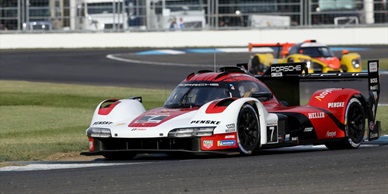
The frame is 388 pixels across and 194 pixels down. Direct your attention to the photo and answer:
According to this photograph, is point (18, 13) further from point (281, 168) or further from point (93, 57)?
point (281, 168)

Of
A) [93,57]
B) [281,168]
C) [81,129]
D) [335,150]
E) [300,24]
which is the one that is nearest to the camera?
[281,168]

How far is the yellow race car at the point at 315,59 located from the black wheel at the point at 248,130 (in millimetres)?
17456

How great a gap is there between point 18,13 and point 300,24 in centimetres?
1271

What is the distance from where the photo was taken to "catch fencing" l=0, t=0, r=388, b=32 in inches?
1751

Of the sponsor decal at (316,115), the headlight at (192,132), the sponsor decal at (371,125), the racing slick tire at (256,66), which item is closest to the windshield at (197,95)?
the headlight at (192,132)

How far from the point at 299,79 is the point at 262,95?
65.2 inches

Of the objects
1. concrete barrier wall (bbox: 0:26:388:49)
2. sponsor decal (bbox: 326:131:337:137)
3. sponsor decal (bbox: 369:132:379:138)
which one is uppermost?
concrete barrier wall (bbox: 0:26:388:49)

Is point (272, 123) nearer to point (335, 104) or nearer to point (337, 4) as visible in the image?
point (335, 104)

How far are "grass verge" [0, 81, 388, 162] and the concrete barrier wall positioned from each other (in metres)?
15.7

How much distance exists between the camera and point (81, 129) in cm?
1745

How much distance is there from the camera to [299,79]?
15.1 meters

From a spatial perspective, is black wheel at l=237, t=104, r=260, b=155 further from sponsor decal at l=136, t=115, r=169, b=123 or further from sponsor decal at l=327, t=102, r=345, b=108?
→ sponsor decal at l=327, t=102, r=345, b=108

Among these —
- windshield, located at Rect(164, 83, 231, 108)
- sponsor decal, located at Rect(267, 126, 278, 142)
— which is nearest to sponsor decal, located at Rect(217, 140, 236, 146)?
sponsor decal, located at Rect(267, 126, 278, 142)

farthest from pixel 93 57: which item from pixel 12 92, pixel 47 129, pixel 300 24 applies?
pixel 47 129
